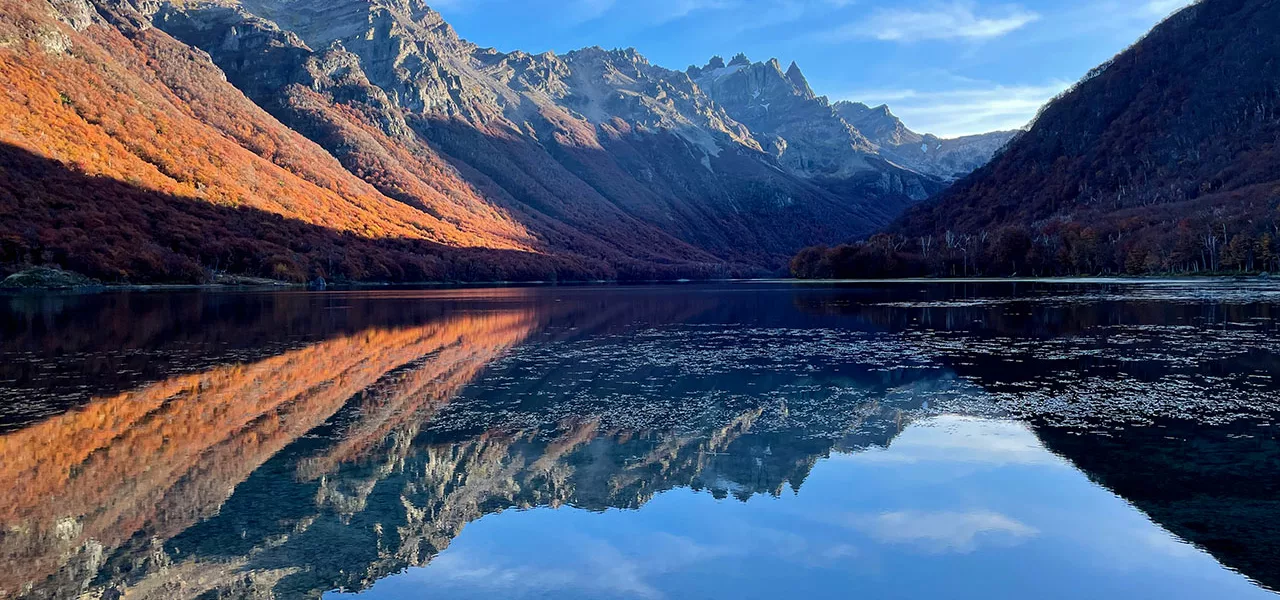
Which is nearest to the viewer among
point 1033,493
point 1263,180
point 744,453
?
point 1033,493

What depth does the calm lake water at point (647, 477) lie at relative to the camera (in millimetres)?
9281

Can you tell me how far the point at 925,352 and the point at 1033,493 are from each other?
18004 millimetres

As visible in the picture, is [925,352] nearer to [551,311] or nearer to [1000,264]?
[551,311]

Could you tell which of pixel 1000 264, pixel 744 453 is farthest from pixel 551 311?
pixel 1000 264

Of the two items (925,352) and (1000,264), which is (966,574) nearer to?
(925,352)

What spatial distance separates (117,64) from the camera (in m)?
196

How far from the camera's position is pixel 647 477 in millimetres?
13352

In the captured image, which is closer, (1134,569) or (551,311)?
(1134,569)

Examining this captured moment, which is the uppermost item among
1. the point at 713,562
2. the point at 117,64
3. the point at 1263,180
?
the point at 117,64

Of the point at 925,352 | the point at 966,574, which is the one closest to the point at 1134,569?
the point at 966,574

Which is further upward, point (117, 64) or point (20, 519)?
point (117, 64)

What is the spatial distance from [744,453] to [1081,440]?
22.1 feet

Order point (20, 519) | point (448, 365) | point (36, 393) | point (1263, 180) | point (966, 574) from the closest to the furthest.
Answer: point (966, 574), point (20, 519), point (36, 393), point (448, 365), point (1263, 180)

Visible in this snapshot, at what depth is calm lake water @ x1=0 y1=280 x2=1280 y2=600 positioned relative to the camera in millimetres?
9281
